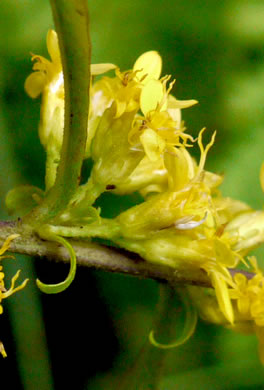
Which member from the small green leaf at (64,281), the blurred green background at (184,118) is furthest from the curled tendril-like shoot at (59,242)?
the blurred green background at (184,118)

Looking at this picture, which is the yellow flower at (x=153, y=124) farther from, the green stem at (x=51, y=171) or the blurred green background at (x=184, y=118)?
the blurred green background at (x=184, y=118)

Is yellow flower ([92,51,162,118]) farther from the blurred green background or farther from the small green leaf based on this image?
the blurred green background

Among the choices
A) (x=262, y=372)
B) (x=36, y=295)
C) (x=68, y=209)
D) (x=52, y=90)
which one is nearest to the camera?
(x=68, y=209)

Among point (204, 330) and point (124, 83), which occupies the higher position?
point (124, 83)

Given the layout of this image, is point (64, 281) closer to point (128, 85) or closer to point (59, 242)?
point (59, 242)

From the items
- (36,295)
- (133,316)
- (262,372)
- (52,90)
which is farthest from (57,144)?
(262,372)

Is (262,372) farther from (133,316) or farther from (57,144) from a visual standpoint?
(57,144)
